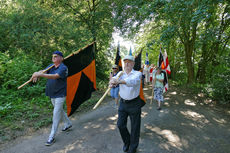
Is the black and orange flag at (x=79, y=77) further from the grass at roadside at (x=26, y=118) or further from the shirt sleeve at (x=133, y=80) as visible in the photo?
the shirt sleeve at (x=133, y=80)

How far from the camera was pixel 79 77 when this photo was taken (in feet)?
16.1

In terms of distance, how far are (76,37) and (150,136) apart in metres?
7.80

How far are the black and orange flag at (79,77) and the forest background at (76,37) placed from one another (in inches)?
52.6

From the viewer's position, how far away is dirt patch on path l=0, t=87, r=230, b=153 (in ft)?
11.5

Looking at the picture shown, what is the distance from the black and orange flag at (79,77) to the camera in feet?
15.1

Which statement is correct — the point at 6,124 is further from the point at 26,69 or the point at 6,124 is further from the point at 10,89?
the point at 26,69

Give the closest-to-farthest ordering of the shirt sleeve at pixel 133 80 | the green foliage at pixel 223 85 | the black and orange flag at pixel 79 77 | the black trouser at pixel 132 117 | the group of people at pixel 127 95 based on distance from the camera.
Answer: the shirt sleeve at pixel 133 80, the group of people at pixel 127 95, the black trouser at pixel 132 117, the black and orange flag at pixel 79 77, the green foliage at pixel 223 85

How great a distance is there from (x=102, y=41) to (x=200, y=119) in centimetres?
894

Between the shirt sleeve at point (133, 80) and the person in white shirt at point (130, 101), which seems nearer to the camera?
the shirt sleeve at point (133, 80)

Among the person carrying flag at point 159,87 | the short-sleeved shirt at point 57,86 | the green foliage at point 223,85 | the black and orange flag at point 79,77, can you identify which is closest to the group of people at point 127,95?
the short-sleeved shirt at point 57,86

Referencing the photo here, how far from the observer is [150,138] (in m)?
3.96

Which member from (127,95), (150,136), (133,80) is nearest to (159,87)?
(150,136)

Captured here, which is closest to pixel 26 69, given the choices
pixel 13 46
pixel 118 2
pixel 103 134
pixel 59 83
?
pixel 13 46

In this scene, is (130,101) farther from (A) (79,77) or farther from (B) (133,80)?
(A) (79,77)
